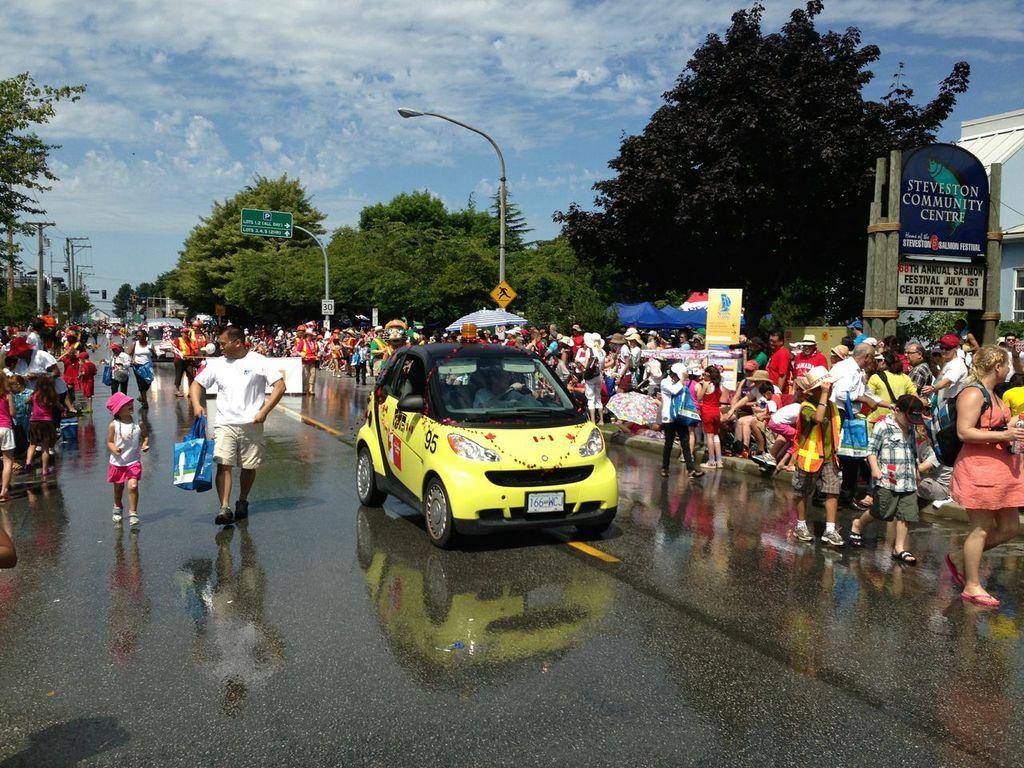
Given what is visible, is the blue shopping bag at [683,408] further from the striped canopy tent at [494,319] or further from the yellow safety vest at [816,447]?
the striped canopy tent at [494,319]

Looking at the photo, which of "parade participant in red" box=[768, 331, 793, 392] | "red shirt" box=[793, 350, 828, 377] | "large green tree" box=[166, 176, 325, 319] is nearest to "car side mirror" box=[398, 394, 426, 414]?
"red shirt" box=[793, 350, 828, 377]

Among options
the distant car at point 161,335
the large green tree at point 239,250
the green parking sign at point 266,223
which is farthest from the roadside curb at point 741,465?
the large green tree at point 239,250

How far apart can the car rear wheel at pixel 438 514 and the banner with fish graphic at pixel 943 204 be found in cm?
1001

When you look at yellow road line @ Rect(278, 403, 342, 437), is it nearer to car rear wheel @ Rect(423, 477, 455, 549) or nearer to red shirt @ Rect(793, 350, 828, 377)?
red shirt @ Rect(793, 350, 828, 377)

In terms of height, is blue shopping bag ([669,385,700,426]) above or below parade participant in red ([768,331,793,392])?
below

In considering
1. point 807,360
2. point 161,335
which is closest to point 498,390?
point 807,360

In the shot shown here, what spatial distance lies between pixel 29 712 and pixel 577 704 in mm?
2696

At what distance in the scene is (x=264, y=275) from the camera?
52.5m

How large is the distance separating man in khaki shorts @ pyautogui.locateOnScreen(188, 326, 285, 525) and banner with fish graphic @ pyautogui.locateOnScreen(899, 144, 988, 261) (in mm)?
10628

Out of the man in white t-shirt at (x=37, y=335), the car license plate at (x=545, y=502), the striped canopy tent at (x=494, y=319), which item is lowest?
the car license plate at (x=545, y=502)

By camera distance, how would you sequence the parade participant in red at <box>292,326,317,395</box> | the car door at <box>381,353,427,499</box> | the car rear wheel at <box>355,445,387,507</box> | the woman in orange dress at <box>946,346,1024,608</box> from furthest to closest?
the parade participant in red at <box>292,326,317,395</box>
the car rear wheel at <box>355,445,387,507</box>
the car door at <box>381,353,427,499</box>
the woman in orange dress at <box>946,346,1024,608</box>

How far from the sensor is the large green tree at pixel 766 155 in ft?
74.3

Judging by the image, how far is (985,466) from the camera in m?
5.82

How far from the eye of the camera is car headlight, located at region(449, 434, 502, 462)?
6.99m
